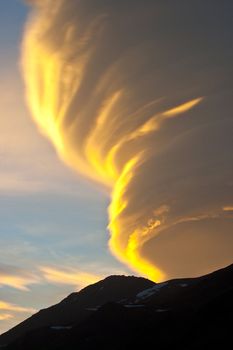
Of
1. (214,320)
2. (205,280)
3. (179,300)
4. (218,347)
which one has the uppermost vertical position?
(205,280)

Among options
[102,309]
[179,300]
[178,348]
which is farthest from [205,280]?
[178,348]

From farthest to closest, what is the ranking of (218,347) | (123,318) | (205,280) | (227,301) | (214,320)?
(205,280) < (123,318) < (227,301) < (214,320) < (218,347)

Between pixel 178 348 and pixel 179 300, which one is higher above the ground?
pixel 179 300

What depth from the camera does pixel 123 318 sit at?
16638 cm

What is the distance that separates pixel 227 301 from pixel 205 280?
52030 mm

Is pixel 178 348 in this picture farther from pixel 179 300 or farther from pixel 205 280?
pixel 205 280

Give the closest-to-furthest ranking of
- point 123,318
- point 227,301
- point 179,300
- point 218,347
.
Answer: point 218,347
point 227,301
point 123,318
point 179,300

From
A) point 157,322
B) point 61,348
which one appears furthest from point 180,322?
point 61,348

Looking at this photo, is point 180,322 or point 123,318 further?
point 123,318

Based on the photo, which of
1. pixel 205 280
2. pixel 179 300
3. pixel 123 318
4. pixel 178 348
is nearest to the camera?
pixel 178 348

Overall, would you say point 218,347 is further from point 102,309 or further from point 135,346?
point 102,309

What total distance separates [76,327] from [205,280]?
56097 millimetres

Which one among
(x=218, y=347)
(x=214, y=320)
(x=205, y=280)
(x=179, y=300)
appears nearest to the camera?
(x=218, y=347)

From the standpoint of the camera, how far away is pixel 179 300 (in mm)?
183750
